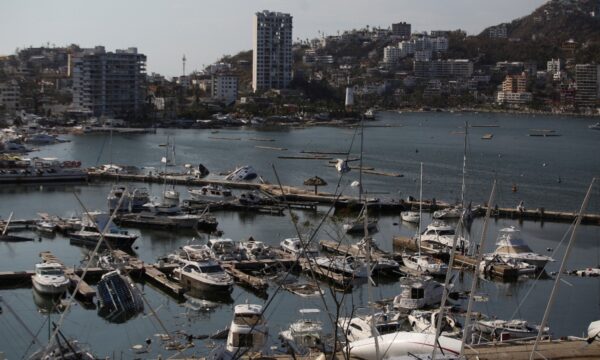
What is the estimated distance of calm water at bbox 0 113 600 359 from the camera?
26.3ft

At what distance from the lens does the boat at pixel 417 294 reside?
8.31 meters

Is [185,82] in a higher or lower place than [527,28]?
lower

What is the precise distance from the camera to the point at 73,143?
30844 mm

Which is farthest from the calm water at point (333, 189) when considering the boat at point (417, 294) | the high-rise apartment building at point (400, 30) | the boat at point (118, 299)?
the high-rise apartment building at point (400, 30)

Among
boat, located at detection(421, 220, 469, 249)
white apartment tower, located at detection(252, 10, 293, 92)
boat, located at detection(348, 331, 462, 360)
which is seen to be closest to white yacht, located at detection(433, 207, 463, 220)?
boat, located at detection(421, 220, 469, 249)

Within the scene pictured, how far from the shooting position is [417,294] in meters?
8.38

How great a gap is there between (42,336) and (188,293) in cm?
196

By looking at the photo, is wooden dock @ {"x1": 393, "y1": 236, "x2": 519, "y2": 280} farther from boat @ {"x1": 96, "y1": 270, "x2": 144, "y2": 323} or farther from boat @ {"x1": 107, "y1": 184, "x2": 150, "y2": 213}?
boat @ {"x1": 107, "y1": 184, "x2": 150, "y2": 213}

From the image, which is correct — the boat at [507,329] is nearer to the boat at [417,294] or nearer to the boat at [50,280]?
the boat at [417,294]

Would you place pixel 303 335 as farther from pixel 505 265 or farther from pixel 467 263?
pixel 505 265

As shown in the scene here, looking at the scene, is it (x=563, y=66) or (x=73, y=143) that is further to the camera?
(x=563, y=66)

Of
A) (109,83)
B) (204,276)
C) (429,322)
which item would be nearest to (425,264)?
(429,322)

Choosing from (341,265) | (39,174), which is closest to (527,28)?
(39,174)

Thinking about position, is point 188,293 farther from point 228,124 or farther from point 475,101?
point 475,101
